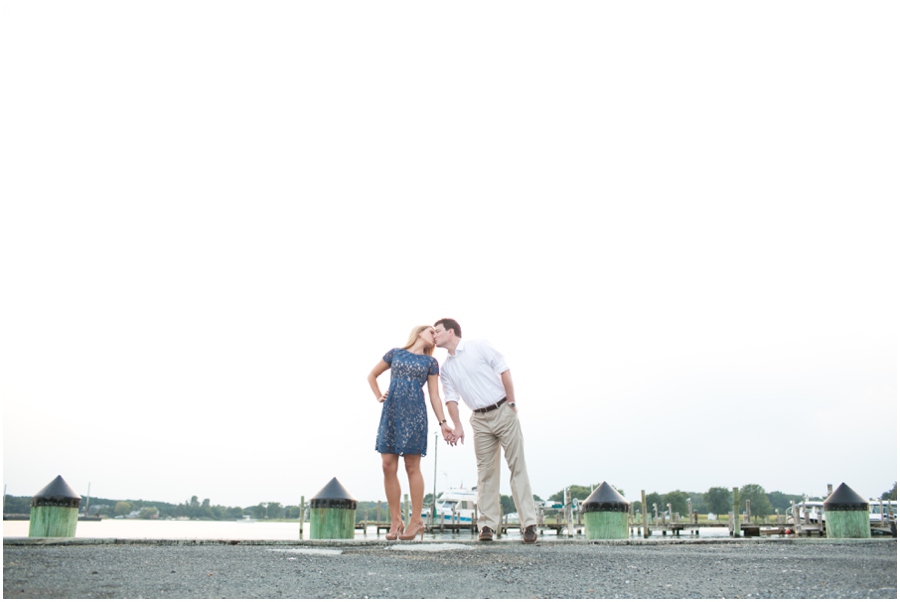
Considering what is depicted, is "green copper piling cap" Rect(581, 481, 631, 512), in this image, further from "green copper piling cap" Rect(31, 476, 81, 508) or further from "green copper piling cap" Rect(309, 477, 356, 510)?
"green copper piling cap" Rect(31, 476, 81, 508)

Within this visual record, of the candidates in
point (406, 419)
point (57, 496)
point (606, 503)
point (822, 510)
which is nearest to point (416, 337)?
point (406, 419)

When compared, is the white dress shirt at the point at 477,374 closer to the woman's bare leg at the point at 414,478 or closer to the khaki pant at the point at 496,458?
the khaki pant at the point at 496,458

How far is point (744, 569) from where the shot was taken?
11.4ft

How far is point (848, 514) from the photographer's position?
27.9 ft

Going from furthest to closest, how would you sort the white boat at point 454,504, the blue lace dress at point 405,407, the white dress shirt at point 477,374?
the white boat at point 454,504 < the white dress shirt at point 477,374 < the blue lace dress at point 405,407

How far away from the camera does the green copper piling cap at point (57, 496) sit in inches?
291

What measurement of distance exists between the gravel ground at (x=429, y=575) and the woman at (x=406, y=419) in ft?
3.39

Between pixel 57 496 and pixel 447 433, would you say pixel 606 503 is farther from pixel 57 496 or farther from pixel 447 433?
pixel 57 496

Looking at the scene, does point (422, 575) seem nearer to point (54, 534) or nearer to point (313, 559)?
point (313, 559)

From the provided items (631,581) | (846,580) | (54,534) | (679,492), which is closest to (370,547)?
(631,581)

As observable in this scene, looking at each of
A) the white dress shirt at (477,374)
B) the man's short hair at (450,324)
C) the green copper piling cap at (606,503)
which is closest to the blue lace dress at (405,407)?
the white dress shirt at (477,374)

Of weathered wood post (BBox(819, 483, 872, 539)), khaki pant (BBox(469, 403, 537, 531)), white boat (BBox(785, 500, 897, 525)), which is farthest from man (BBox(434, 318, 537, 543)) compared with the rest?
white boat (BBox(785, 500, 897, 525))

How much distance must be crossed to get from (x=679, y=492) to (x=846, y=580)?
160611 millimetres

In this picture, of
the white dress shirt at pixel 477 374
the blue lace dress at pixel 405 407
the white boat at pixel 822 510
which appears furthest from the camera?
the white boat at pixel 822 510
